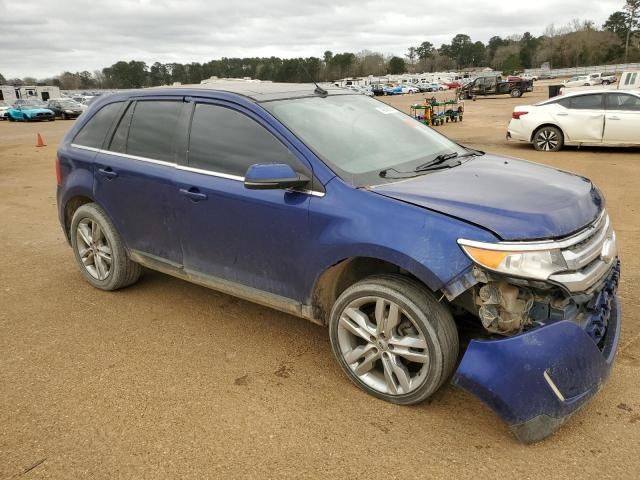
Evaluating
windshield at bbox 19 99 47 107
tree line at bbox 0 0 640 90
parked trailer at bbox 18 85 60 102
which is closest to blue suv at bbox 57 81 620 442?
windshield at bbox 19 99 47 107

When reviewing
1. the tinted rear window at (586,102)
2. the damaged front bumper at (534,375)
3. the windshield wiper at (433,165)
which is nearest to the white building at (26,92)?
the tinted rear window at (586,102)

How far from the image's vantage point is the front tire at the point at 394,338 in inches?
114

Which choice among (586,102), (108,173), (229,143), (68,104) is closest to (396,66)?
(68,104)

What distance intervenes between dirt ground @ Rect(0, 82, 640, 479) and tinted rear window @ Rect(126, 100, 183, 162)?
1.31 meters

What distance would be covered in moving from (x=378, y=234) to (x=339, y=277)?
52 cm

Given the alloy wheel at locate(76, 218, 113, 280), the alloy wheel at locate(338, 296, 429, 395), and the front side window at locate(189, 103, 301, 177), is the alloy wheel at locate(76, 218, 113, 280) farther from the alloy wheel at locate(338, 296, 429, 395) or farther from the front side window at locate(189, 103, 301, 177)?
the alloy wheel at locate(338, 296, 429, 395)

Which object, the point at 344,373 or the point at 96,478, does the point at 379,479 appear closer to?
the point at 344,373

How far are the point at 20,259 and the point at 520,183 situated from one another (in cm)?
533

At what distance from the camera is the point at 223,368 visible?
142 inches

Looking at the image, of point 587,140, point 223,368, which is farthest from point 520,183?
point 587,140

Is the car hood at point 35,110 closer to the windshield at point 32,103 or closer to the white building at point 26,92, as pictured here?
the windshield at point 32,103

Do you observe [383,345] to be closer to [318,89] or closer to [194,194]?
[194,194]

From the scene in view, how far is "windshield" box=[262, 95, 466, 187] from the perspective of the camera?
11.1 ft

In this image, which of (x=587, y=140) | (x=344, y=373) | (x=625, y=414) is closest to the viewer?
(x=625, y=414)
